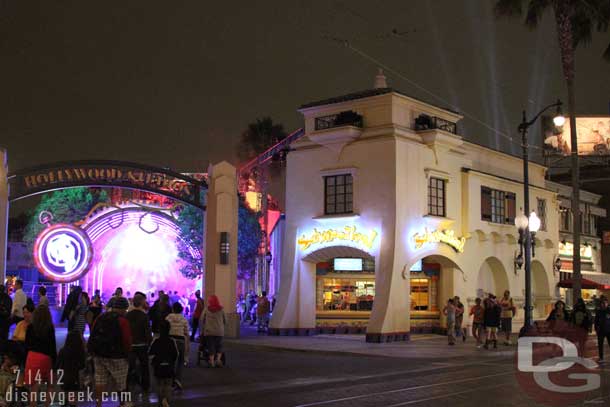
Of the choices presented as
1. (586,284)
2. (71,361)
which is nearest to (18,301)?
(71,361)

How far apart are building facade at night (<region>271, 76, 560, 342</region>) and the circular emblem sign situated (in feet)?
31.9

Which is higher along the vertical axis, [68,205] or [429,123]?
[429,123]

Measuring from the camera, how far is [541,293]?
41125mm

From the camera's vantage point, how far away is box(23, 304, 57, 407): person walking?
39.0 feet

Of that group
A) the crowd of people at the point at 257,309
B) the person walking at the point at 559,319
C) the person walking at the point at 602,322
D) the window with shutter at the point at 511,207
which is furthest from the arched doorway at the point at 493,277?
the person walking at the point at 602,322

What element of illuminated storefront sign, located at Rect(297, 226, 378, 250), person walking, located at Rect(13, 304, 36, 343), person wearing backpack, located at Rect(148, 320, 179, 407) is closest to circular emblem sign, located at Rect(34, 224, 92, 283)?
illuminated storefront sign, located at Rect(297, 226, 378, 250)

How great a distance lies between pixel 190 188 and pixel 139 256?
32.5 meters

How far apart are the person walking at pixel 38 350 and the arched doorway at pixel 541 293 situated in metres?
32.9

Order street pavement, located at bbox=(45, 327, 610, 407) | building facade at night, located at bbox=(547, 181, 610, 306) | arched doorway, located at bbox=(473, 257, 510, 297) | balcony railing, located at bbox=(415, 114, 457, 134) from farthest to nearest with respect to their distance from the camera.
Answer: building facade at night, located at bbox=(547, 181, 610, 306) < arched doorway, located at bbox=(473, 257, 510, 297) < balcony railing, located at bbox=(415, 114, 457, 134) < street pavement, located at bbox=(45, 327, 610, 407)

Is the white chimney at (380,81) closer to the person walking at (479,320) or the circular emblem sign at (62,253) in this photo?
the person walking at (479,320)

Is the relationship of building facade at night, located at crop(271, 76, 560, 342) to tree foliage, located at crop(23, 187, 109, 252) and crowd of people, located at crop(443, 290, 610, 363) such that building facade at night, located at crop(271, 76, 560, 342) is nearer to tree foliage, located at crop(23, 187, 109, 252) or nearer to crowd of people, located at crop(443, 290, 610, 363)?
crowd of people, located at crop(443, 290, 610, 363)

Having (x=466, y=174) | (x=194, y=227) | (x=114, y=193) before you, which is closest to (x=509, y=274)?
(x=466, y=174)

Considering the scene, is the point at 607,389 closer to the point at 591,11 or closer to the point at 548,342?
the point at 548,342

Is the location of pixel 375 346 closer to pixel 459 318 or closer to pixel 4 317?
pixel 459 318
